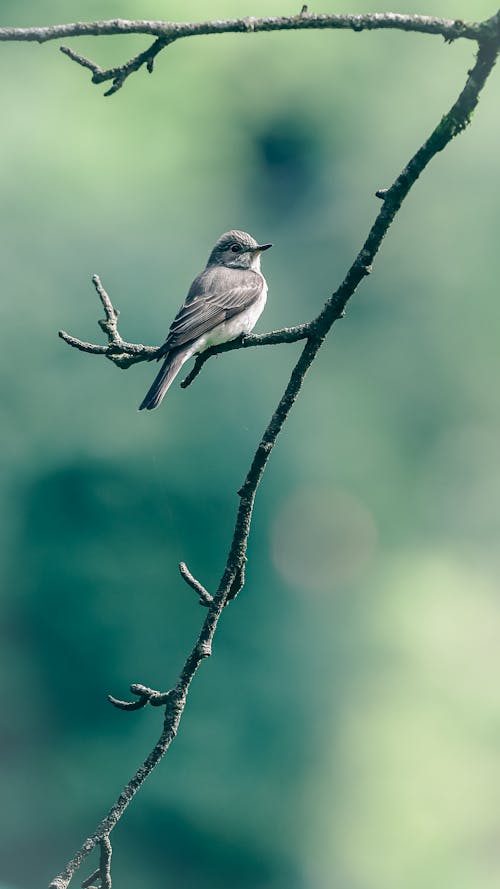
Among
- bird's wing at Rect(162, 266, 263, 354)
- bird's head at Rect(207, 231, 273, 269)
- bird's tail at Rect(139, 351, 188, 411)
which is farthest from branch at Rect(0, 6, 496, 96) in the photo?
bird's head at Rect(207, 231, 273, 269)

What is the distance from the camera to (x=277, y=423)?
107 inches

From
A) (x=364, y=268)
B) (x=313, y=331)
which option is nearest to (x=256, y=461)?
(x=313, y=331)

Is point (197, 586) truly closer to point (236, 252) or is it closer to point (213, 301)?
point (213, 301)

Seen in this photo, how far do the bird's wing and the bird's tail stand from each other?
0.07 metres

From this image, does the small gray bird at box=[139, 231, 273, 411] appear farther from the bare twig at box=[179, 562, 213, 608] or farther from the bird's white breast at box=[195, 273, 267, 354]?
the bare twig at box=[179, 562, 213, 608]

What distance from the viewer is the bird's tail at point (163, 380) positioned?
15.1 feet

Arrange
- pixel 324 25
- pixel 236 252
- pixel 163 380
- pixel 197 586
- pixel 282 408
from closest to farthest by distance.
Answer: pixel 324 25 < pixel 282 408 < pixel 197 586 < pixel 163 380 < pixel 236 252

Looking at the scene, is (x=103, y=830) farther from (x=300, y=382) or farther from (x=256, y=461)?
(x=300, y=382)

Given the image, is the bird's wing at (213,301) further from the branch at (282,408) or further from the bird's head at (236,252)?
the branch at (282,408)

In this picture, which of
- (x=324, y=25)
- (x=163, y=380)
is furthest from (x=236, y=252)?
(x=324, y=25)

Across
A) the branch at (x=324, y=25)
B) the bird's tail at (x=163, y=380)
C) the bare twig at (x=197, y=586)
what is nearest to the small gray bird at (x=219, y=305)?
the bird's tail at (x=163, y=380)

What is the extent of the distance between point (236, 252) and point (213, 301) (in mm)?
1014

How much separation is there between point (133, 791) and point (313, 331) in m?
1.26

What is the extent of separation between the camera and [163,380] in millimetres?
4906
